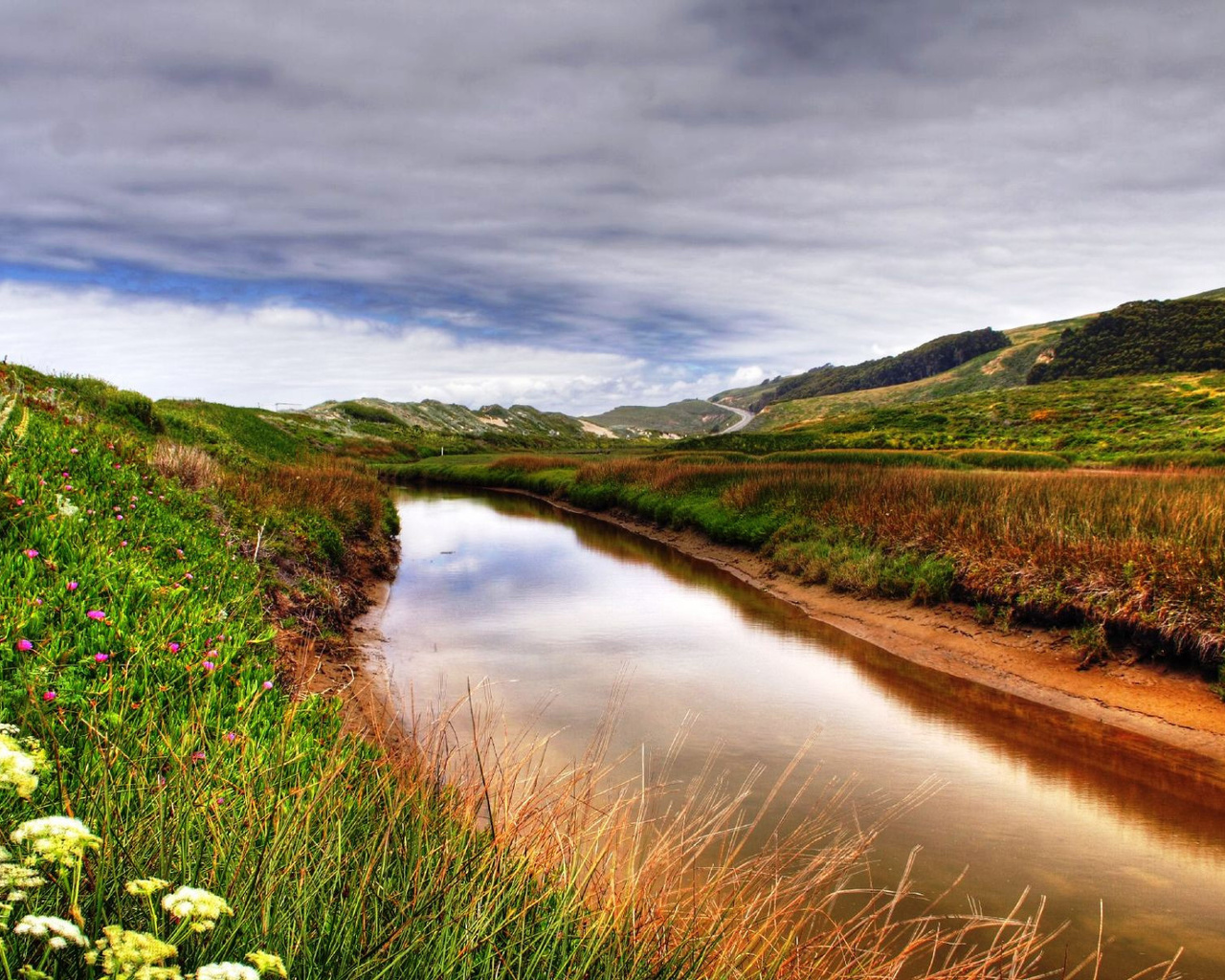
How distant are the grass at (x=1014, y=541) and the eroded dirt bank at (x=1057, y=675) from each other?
359 mm

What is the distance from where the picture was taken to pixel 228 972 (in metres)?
1.31

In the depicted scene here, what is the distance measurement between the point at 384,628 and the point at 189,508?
3883 millimetres

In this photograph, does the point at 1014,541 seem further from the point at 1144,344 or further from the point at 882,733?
the point at 1144,344

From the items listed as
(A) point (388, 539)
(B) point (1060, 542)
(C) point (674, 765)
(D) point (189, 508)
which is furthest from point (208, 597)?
(A) point (388, 539)

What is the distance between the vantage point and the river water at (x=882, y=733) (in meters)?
5.20

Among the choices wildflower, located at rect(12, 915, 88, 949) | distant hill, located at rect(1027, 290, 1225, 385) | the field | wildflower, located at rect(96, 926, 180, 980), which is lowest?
the field

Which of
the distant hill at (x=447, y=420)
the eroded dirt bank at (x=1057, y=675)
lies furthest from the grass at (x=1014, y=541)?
the distant hill at (x=447, y=420)

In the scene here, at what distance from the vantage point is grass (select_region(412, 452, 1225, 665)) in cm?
911

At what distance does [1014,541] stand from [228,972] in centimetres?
1279

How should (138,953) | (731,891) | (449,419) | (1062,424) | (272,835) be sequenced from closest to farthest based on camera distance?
(138,953) → (272,835) → (731,891) → (1062,424) → (449,419)

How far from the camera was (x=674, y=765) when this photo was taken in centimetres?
691

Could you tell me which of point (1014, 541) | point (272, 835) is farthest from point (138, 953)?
point (1014, 541)

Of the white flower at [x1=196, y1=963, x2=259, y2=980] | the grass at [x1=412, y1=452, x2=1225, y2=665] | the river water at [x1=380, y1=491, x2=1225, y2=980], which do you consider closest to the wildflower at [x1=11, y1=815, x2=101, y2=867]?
the white flower at [x1=196, y1=963, x2=259, y2=980]

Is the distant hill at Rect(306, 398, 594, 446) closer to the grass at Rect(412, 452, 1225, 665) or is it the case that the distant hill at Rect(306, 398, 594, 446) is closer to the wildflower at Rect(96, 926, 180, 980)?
the grass at Rect(412, 452, 1225, 665)
